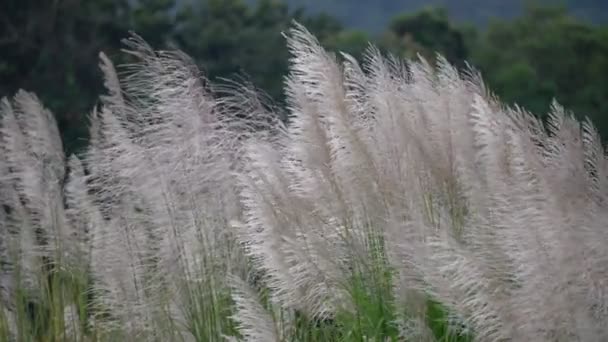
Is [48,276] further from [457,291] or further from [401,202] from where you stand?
[457,291]

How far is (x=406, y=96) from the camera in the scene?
462cm

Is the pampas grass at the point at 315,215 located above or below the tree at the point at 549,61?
below

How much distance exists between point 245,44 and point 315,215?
22.7 metres

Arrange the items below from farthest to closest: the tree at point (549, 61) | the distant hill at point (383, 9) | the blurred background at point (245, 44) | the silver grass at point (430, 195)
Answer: the distant hill at point (383, 9) < the tree at point (549, 61) < the blurred background at point (245, 44) < the silver grass at point (430, 195)

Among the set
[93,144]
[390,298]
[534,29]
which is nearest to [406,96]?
[390,298]

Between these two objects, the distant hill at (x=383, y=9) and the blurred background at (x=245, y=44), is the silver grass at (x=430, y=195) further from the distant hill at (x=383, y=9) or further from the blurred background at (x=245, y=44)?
the distant hill at (x=383, y=9)

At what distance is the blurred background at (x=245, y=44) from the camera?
852 inches

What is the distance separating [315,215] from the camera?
4.27 metres

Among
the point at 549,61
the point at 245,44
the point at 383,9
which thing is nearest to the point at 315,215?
the point at 245,44

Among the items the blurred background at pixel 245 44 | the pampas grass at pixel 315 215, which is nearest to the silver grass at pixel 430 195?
the pampas grass at pixel 315 215

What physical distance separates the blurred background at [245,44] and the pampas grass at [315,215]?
3.88 metres

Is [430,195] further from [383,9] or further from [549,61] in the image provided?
[383,9]

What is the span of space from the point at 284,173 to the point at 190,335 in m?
0.79

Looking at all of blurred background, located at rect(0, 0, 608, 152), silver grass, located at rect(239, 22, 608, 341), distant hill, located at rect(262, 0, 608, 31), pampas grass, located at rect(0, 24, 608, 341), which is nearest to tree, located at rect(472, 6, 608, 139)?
blurred background, located at rect(0, 0, 608, 152)
